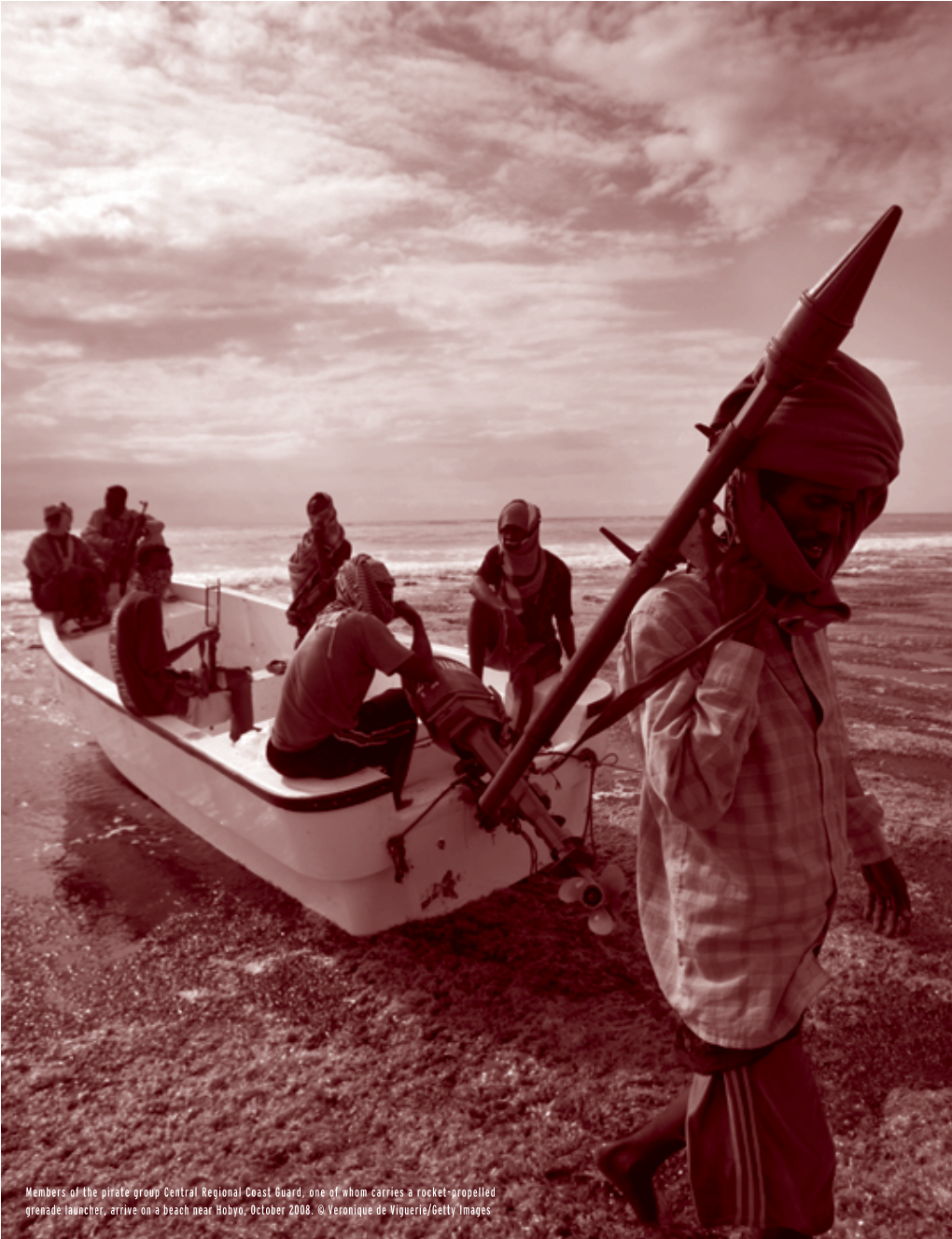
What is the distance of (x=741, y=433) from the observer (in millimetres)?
1611

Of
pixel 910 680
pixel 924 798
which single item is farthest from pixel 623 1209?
pixel 910 680

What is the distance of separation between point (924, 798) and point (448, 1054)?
3559 mm


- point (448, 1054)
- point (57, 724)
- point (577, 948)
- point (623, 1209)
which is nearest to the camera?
point (623, 1209)

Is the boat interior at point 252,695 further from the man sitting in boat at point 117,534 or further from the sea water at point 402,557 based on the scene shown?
the sea water at point 402,557

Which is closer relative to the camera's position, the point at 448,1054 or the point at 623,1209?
the point at 623,1209

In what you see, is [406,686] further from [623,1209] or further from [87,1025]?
[623,1209]

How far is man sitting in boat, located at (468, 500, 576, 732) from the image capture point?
4.90 metres

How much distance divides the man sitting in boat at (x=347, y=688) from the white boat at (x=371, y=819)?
0.44 ft

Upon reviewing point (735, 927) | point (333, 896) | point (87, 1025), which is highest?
point (735, 927)

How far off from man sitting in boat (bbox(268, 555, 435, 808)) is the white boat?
0.44ft

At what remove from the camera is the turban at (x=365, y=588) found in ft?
13.6

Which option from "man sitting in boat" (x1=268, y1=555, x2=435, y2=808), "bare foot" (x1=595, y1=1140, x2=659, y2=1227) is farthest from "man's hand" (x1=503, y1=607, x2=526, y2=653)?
"bare foot" (x1=595, y1=1140, x2=659, y2=1227)

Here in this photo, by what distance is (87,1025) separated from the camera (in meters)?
3.58

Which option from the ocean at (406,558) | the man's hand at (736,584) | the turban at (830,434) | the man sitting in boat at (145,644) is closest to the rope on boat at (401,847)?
the man sitting in boat at (145,644)
